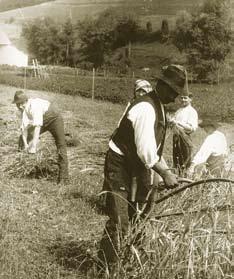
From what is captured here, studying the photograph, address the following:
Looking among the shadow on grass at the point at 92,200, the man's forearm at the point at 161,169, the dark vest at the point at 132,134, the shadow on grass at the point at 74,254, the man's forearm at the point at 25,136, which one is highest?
the dark vest at the point at 132,134

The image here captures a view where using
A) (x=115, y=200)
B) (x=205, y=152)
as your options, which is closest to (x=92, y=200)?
(x=205, y=152)

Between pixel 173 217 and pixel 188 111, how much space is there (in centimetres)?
442

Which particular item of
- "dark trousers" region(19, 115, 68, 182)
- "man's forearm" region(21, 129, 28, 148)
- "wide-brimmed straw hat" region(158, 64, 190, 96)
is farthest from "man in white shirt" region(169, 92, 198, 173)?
"wide-brimmed straw hat" region(158, 64, 190, 96)

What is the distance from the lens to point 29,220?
5836 millimetres

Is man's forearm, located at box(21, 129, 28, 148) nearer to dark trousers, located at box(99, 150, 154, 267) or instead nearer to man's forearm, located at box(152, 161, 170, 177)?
dark trousers, located at box(99, 150, 154, 267)

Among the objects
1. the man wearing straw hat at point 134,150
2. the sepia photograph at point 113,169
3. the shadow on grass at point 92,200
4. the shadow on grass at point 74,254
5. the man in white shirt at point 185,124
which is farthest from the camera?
the man in white shirt at point 185,124

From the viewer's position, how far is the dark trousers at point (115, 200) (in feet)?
13.9

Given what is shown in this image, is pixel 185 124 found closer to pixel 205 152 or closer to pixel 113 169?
pixel 205 152

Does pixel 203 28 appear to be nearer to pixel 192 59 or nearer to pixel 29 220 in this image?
pixel 192 59

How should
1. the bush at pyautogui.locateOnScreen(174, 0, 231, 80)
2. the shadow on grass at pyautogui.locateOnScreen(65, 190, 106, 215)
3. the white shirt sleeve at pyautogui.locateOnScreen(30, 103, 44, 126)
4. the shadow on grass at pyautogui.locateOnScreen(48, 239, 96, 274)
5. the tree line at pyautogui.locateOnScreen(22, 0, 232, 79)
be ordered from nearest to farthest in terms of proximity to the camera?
1. the shadow on grass at pyautogui.locateOnScreen(48, 239, 96, 274)
2. the shadow on grass at pyautogui.locateOnScreen(65, 190, 106, 215)
3. the white shirt sleeve at pyautogui.locateOnScreen(30, 103, 44, 126)
4. the tree line at pyautogui.locateOnScreen(22, 0, 232, 79)
5. the bush at pyautogui.locateOnScreen(174, 0, 231, 80)

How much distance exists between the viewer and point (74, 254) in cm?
496

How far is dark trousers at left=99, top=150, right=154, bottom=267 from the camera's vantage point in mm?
4227

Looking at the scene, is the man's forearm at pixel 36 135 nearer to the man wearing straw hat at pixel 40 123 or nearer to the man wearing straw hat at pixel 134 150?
the man wearing straw hat at pixel 40 123

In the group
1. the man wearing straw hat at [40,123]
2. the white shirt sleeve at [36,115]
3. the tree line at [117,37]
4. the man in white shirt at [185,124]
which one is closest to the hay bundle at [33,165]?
the man wearing straw hat at [40,123]
